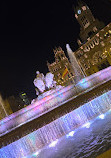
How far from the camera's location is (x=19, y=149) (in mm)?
11492

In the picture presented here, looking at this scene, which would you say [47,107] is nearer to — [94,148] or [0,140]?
[0,140]

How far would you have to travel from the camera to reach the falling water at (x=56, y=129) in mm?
11406

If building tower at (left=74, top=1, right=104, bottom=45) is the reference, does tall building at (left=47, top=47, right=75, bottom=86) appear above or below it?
below

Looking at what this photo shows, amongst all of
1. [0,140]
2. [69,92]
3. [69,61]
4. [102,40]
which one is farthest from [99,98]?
[69,61]

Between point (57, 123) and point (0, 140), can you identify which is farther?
point (57, 123)

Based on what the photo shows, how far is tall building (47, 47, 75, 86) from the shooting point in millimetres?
91500

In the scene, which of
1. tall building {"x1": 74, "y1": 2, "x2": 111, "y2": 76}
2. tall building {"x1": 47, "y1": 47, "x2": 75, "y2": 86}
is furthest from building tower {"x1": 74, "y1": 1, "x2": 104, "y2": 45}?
tall building {"x1": 47, "y1": 47, "x2": 75, "y2": 86}

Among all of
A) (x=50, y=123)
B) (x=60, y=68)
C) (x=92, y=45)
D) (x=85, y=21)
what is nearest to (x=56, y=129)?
(x=50, y=123)

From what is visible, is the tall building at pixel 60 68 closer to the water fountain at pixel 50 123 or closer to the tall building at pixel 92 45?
the tall building at pixel 92 45

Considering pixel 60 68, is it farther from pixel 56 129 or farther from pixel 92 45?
pixel 56 129

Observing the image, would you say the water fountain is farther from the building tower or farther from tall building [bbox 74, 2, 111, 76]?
the building tower

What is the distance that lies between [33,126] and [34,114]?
5.16 m

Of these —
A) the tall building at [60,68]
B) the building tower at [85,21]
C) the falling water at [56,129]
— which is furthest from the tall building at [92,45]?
the falling water at [56,129]

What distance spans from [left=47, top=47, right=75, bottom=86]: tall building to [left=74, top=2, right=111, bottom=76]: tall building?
14.6 metres
